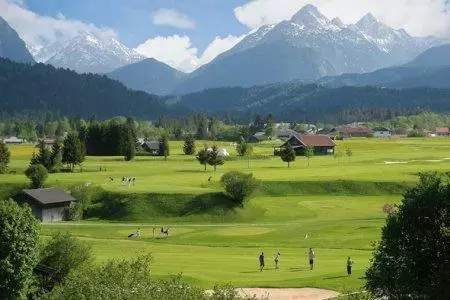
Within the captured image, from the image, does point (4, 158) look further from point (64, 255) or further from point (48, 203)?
point (64, 255)

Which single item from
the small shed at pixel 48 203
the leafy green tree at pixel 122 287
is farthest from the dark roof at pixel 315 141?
the leafy green tree at pixel 122 287

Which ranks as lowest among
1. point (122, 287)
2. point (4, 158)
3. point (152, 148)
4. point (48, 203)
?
point (48, 203)

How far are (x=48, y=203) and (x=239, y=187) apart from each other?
2821 centimetres

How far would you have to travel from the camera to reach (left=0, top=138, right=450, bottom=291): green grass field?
49.3 m

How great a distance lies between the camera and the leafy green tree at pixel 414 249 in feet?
102

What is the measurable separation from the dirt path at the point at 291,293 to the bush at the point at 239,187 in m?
46.9

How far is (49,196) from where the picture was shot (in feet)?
301

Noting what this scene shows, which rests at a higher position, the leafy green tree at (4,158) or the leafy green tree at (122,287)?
the leafy green tree at (4,158)

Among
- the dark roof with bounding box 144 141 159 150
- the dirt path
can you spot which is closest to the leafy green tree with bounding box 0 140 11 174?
the dark roof with bounding box 144 141 159 150

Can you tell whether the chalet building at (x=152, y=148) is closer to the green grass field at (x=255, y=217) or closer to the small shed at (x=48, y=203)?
the green grass field at (x=255, y=217)

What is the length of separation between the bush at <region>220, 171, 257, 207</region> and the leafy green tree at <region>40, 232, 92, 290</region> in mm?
47255

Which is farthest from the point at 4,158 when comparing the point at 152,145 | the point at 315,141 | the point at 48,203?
the point at 315,141

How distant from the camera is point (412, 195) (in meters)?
34.7

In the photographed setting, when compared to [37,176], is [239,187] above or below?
below
